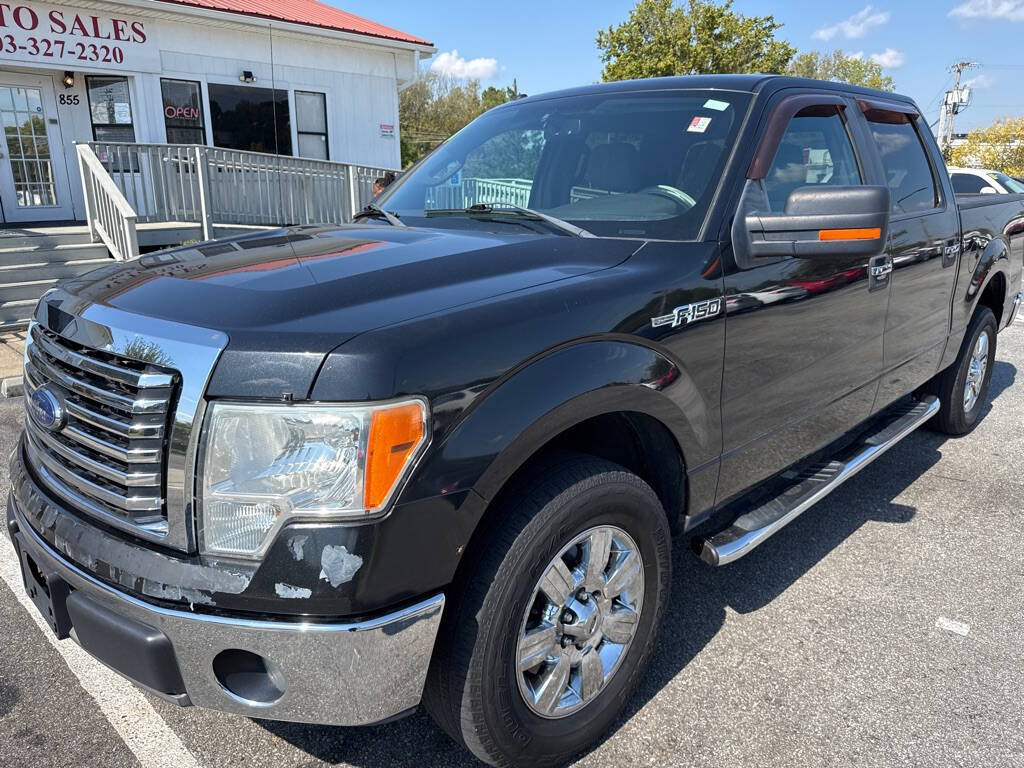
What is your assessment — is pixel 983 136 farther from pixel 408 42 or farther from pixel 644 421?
pixel 644 421

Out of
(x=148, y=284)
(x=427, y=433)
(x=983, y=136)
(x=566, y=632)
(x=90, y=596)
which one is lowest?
(x=566, y=632)

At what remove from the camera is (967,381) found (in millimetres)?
4871

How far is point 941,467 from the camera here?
458 centimetres

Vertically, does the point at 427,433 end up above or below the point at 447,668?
above

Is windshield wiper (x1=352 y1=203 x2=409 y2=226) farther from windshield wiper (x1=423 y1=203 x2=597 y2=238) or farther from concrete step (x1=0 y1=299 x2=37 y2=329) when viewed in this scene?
concrete step (x1=0 y1=299 x2=37 y2=329)

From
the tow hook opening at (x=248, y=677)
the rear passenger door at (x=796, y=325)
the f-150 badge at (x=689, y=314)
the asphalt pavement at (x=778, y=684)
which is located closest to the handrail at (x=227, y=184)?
the asphalt pavement at (x=778, y=684)

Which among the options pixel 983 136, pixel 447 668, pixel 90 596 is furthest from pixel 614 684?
pixel 983 136

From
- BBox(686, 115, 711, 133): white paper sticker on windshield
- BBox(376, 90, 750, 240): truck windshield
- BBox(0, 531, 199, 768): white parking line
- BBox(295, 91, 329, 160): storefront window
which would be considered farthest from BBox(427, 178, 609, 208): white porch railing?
BBox(295, 91, 329, 160): storefront window

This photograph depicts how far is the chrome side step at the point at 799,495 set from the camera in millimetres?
2566

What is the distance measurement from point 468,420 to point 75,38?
1241cm

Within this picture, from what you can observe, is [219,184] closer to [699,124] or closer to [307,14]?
[307,14]

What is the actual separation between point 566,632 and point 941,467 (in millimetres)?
3460

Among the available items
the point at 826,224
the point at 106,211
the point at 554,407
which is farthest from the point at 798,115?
the point at 106,211

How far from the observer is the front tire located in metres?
1.86
